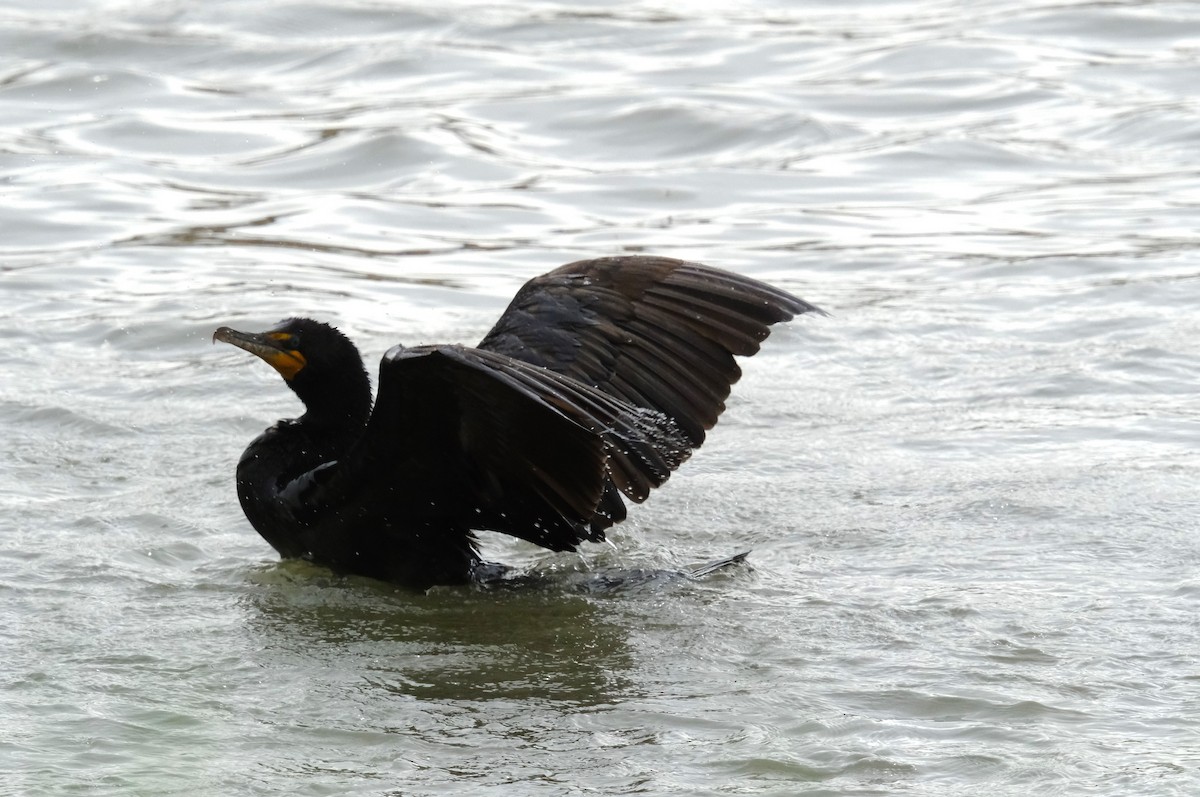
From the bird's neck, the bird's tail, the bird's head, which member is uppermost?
the bird's head

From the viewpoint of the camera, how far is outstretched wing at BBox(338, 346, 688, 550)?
4484mm

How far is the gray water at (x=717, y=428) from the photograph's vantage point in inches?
171

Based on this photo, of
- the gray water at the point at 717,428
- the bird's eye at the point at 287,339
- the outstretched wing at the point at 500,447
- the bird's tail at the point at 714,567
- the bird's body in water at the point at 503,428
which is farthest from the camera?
the bird's eye at the point at 287,339

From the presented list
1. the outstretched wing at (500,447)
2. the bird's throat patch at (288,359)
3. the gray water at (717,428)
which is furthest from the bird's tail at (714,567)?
the bird's throat patch at (288,359)

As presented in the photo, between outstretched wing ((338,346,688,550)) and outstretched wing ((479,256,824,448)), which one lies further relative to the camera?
outstretched wing ((479,256,824,448))

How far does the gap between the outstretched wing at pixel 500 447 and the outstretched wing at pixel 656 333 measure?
18 centimetres

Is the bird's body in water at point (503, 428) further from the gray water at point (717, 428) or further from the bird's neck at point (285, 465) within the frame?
the gray water at point (717, 428)

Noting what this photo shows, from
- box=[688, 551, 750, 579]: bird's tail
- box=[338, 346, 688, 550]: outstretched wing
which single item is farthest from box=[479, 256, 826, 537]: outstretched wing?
box=[688, 551, 750, 579]: bird's tail

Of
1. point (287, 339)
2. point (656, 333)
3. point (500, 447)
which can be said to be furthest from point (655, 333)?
point (287, 339)

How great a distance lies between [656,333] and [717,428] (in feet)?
4.54

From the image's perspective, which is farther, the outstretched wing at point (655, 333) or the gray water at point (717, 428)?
the outstretched wing at point (655, 333)

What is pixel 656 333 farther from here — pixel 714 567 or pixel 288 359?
pixel 288 359

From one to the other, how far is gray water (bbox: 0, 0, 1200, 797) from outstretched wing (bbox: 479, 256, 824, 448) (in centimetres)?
53

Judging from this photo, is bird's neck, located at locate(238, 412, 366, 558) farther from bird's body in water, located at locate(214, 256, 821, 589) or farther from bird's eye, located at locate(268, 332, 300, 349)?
bird's eye, located at locate(268, 332, 300, 349)
